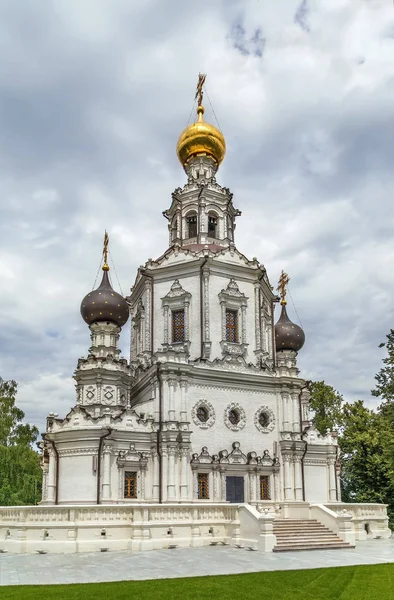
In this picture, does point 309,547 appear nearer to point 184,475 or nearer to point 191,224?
point 184,475

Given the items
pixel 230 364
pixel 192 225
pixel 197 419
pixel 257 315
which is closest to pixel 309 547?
pixel 197 419

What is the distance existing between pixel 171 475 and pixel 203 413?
328cm

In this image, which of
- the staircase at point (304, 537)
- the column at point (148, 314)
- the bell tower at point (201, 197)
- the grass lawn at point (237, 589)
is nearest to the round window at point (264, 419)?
the staircase at point (304, 537)

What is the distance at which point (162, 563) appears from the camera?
15.1 m

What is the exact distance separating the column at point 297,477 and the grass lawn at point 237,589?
14.3m

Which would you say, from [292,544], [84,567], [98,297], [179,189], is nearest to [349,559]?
[292,544]

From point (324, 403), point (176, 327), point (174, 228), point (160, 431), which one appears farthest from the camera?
point (324, 403)

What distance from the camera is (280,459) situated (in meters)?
27.5

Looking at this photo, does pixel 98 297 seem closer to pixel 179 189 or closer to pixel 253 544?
pixel 179 189

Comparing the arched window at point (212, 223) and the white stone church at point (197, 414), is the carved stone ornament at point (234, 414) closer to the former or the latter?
the white stone church at point (197, 414)

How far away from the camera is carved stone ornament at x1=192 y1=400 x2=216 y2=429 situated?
26.3 metres

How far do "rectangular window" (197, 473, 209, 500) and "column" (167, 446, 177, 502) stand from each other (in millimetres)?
1410

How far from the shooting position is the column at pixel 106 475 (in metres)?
23.8

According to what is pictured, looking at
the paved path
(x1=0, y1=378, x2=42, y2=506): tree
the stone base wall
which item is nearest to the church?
the stone base wall
